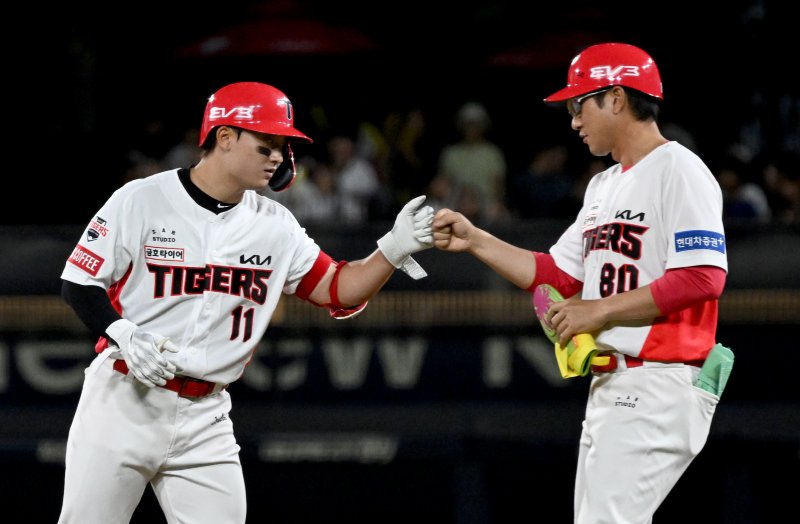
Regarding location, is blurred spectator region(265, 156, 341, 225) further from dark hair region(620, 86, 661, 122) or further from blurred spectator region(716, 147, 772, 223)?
dark hair region(620, 86, 661, 122)

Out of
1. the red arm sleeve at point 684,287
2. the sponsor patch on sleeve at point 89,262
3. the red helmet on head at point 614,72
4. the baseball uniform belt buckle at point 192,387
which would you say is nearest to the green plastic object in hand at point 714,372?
the red arm sleeve at point 684,287

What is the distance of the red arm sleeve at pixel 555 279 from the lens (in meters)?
4.28

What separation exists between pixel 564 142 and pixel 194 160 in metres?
3.46

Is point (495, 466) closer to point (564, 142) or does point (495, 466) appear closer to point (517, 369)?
point (517, 369)

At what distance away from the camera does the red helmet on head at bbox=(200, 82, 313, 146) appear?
399 centimetres

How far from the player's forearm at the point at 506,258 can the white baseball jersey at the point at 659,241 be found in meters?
0.34

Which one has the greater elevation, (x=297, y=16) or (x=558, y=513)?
(x=297, y=16)

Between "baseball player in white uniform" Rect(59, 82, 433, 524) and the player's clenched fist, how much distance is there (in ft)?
1.71

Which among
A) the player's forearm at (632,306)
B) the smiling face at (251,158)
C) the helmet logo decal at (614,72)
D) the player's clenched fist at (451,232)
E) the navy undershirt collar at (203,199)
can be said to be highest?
the helmet logo decal at (614,72)

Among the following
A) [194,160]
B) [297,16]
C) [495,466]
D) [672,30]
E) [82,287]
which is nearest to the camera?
[82,287]

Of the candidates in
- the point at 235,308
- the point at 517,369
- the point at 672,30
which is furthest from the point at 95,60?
the point at 235,308

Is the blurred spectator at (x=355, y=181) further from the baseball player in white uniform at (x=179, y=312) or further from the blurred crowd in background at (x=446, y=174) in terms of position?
the baseball player in white uniform at (x=179, y=312)

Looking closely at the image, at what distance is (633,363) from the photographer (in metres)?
3.86

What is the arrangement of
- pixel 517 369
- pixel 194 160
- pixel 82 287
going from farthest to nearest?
pixel 194 160 → pixel 517 369 → pixel 82 287
